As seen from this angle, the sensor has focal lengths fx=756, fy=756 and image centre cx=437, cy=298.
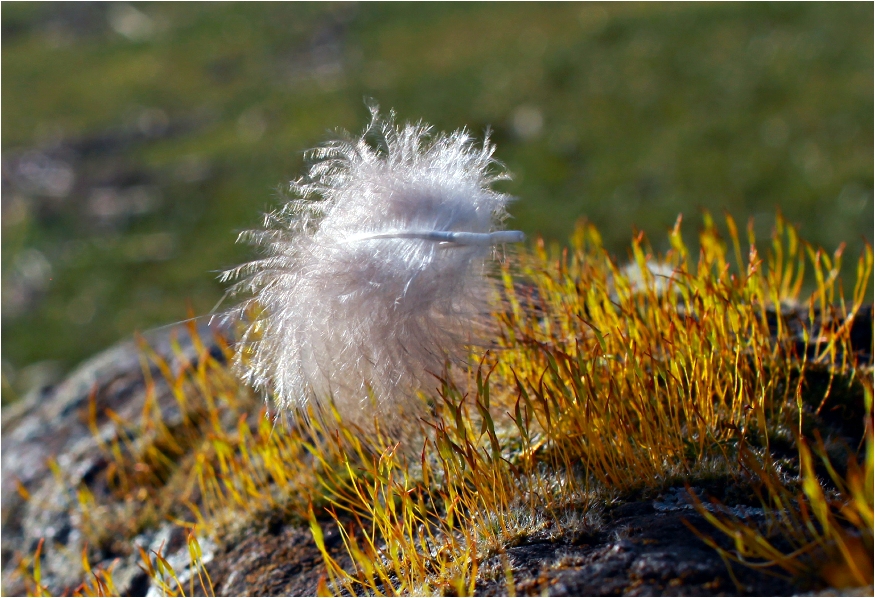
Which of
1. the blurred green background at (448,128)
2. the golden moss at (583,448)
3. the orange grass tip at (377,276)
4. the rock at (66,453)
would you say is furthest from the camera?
the blurred green background at (448,128)

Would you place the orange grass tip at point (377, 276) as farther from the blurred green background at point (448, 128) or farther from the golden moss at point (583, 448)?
the blurred green background at point (448, 128)

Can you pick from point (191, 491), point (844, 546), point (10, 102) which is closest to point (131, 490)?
point (191, 491)

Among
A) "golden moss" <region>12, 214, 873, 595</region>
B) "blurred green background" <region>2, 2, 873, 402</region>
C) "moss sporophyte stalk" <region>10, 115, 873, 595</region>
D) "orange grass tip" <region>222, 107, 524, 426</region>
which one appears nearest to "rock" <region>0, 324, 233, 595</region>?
"golden moss" <region>12, 214, 873, 595</region>

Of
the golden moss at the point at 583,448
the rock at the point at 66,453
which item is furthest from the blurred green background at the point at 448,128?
the golden moss at the point at 583,448

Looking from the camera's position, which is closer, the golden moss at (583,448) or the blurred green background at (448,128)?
the golden moss at (583,448)

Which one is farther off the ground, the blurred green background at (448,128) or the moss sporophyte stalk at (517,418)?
the blurred green background at (448,128)

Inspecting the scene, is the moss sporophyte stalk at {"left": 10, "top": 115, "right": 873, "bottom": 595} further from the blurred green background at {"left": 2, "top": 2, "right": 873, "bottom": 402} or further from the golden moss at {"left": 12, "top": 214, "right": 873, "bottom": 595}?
the blurred green background at {"left": 2, "top": 2, "right": 873, "bottom": 402}
